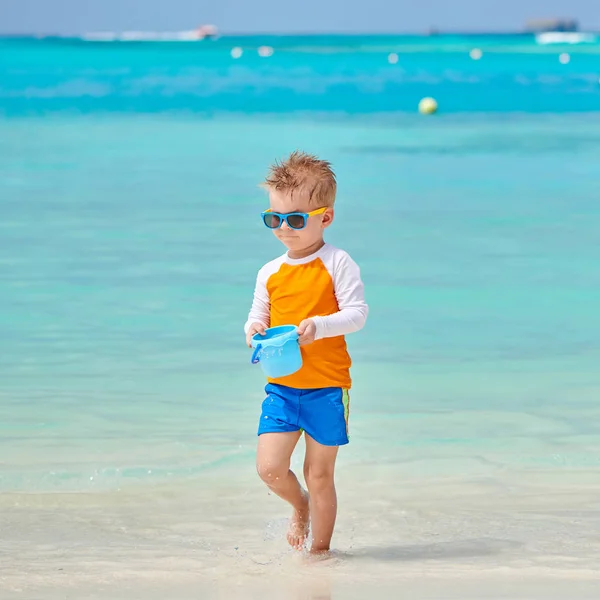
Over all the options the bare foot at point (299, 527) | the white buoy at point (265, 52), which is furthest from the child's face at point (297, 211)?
the white buoy at point (265, 52)

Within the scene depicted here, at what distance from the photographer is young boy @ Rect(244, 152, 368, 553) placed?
4.01m

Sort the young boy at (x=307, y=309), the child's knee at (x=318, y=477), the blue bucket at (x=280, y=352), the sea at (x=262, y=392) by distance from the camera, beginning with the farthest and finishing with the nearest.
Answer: the sea at (x=262, y=392) < the child's knee at (x=318, y=477) < the young boy at (x=307, y=309) < the blue bucket at (x=280, y=352)

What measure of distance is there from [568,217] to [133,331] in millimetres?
6424

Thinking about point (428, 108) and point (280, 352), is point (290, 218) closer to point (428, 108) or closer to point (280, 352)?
point (280, 352)

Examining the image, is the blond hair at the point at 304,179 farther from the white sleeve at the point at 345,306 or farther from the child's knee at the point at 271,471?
the child's knee at the point at 271,471

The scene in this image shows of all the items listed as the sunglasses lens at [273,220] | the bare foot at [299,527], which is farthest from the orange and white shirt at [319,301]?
the bare foot at [299,527]

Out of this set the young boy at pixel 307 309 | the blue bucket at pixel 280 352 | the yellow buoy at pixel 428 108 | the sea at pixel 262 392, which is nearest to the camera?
the blue bucket at pixel 280 352

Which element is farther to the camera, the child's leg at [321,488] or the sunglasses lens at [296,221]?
the child's leg at [321,488]

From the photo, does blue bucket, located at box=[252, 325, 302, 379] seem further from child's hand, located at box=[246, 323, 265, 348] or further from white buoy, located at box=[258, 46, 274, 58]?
white buoy, located at box=[258, 46, 274, 58]

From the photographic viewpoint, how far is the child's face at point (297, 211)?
13.2ft

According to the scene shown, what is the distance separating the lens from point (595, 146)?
872 inches

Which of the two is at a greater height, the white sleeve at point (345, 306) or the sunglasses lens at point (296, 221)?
the sunglasses lens at point (296, 221)

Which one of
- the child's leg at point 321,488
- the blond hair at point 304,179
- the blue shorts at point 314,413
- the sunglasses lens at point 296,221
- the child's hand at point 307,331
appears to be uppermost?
the blond hair at point 304,179

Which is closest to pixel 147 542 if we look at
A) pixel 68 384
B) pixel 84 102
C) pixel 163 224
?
pixel 68 384
